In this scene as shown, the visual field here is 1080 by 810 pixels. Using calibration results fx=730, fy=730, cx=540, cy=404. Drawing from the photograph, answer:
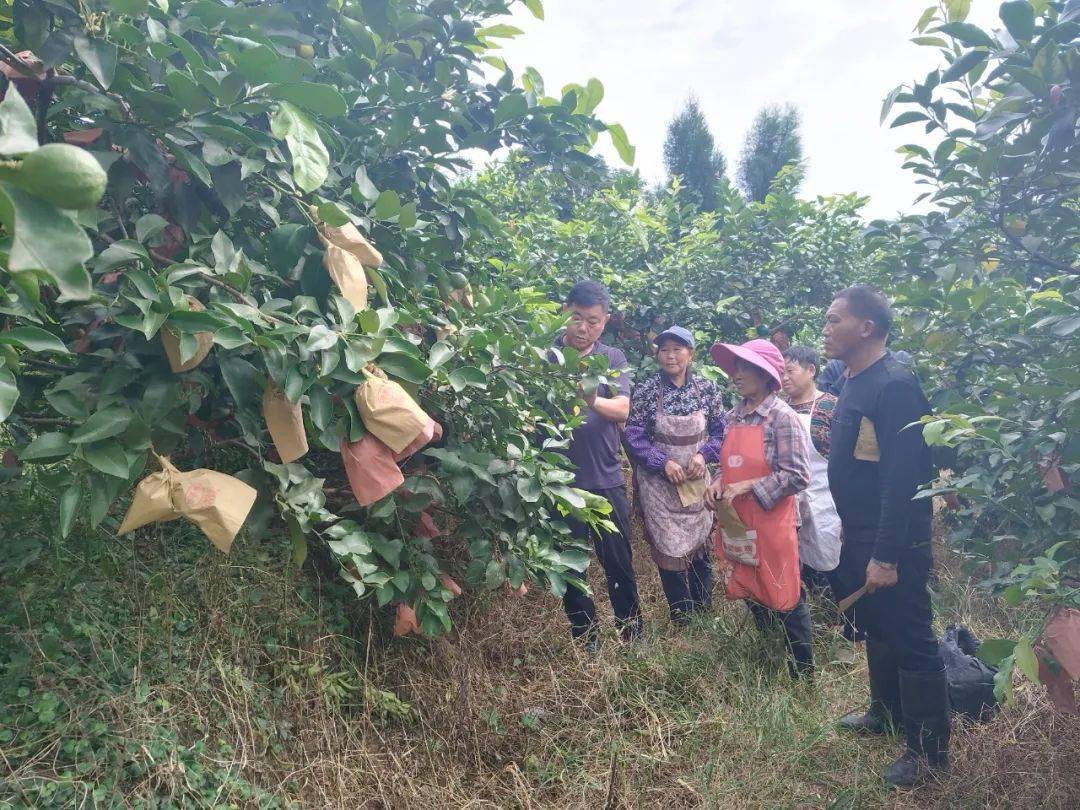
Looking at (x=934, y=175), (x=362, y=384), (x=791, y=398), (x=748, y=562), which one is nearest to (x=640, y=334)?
(x=791, y=398)

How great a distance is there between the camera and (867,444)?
2652 mm

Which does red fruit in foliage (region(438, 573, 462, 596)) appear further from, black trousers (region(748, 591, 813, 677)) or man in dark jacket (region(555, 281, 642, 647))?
black trousers (region(748, 591, 813, 677))

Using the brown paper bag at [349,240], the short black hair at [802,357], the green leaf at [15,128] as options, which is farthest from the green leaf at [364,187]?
the short black hair at [802,357]

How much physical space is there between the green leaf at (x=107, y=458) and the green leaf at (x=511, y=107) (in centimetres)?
125

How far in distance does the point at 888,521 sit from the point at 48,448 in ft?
7.84

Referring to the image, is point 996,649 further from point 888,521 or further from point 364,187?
point 364,187

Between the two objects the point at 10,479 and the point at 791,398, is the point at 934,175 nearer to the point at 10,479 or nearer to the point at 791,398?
the point at 791,398

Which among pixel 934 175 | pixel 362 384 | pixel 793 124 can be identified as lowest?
pixel 362 384

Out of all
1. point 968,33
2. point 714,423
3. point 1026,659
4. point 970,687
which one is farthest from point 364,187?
point 970,687

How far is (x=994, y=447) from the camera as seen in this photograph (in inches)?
85.3

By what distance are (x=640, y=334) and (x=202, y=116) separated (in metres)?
3.79

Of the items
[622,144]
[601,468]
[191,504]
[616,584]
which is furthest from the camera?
[616,584]

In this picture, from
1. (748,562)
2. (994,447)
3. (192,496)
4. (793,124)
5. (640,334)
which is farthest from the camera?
(793,124)

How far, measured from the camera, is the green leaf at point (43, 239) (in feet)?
A: 1.56
